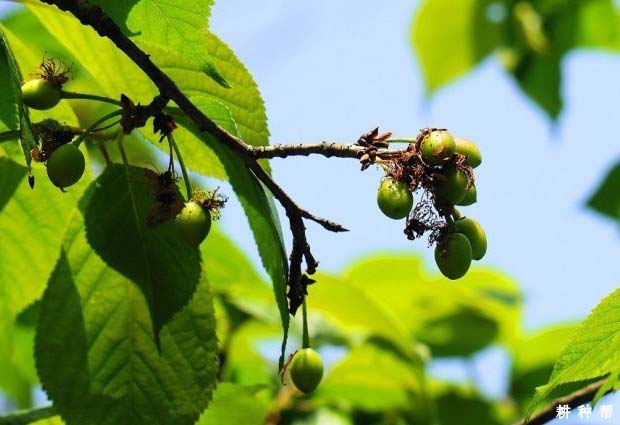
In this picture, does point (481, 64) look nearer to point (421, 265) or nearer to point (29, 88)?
point (421, 265)

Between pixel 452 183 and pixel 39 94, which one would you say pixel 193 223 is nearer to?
pixel 39 94

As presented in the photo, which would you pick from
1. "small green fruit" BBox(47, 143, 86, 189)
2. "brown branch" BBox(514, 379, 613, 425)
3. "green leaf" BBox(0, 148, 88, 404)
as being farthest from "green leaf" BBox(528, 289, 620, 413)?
"green leaf" BBox(0, 148, 88, 404)

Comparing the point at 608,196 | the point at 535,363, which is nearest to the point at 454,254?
the point at 535,363

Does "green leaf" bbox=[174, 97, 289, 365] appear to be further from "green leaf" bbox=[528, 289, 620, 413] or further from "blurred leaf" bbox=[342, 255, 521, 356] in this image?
"blurred leaf" bbox=[342, 255, 521, 356]

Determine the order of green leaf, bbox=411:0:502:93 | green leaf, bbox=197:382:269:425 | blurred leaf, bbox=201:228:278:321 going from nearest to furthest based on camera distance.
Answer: green leaf, bbox=197:382:269:425, blurred leaf, bbox=201:228:278:321, green leaf, bbox=411:0:502:93

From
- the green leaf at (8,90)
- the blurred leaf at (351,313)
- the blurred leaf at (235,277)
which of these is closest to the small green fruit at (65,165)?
the green leaf at (8,90)

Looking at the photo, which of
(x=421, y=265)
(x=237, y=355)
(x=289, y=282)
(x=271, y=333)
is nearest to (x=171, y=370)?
(x=289, y=282)
